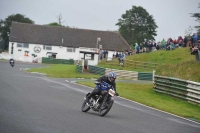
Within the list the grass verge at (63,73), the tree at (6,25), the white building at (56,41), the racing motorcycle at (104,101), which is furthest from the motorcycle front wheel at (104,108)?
the tree at (6,25)

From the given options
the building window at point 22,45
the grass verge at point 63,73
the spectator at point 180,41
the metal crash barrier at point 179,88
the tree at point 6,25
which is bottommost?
the grass verge at point 63,73

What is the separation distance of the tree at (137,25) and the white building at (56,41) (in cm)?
1412

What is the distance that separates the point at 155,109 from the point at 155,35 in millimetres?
92196

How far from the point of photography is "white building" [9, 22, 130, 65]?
3661 inches

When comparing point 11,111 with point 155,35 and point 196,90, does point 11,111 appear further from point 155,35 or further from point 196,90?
point 155,35

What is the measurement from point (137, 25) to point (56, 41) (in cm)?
2620

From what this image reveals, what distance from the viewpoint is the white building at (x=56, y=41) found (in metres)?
93.0

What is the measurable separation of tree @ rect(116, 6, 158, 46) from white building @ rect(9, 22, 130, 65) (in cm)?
1412

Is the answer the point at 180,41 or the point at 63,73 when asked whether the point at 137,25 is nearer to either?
the point at 180,41

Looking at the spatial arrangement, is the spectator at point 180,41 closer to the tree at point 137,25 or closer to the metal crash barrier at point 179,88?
the metal crash barrier at point 179,88

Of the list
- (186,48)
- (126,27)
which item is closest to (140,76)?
(186,48)

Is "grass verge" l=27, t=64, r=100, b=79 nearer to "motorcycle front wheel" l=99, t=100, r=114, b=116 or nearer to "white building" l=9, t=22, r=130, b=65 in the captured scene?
"motorcycle front wheel" l=99, t=100, r=114, b=116

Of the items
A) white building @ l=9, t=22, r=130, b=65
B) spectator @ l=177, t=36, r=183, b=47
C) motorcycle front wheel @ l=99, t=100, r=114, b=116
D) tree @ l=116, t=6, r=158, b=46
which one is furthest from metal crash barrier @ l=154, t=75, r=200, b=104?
tree @ l=116, t=6, r=158, b=46

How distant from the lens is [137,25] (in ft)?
367
